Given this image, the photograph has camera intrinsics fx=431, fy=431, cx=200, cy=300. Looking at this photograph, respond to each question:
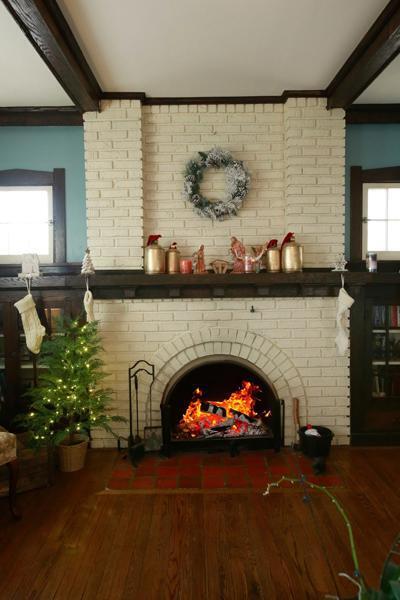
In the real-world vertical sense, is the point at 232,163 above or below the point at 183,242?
above

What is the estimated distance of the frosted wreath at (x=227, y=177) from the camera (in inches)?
149

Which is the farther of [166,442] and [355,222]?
[355,222]

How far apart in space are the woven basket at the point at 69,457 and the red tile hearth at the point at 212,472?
317 millimetres

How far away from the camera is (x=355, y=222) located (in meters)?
3.96

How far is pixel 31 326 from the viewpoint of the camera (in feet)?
11.8

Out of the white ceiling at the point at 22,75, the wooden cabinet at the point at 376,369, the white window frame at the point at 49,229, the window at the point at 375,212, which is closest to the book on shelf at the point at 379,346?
the wooden cabinet at the point at 376,369

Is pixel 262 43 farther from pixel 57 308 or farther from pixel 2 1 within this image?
pixel 57 308

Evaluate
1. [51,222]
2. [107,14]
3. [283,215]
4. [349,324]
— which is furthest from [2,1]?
[349,324]

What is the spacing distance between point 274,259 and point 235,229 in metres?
0.48

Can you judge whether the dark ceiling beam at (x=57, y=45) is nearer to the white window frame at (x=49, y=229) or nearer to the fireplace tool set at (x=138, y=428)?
the white window frame at (x=49, y=229)

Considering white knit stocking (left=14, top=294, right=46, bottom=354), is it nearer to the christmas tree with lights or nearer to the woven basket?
the christmas tree with lights

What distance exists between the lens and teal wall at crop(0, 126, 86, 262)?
394cm

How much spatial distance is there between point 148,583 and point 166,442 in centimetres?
148

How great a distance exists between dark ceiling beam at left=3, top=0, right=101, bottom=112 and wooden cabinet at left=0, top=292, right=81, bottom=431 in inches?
66.1
